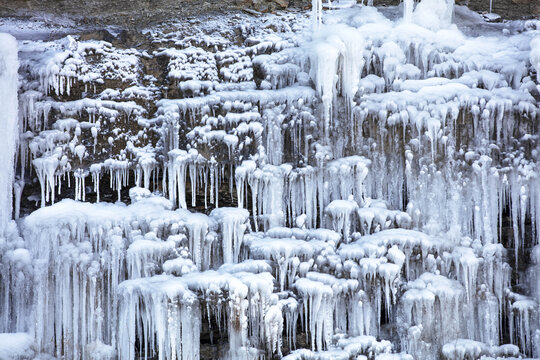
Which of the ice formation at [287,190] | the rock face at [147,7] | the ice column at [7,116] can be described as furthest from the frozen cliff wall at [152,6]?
the ice column at [7,116]

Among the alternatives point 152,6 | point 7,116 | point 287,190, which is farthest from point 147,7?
point 287,190

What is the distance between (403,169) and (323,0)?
2.42 meters

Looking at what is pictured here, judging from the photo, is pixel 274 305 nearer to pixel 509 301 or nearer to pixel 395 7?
pixel 509 301

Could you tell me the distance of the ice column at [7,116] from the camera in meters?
7.74

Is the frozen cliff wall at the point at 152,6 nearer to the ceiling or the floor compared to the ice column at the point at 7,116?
nearer to the ceiling

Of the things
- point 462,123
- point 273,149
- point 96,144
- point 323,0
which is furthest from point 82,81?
point 462,123

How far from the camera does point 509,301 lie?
825cm

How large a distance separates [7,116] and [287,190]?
3244 millimetres

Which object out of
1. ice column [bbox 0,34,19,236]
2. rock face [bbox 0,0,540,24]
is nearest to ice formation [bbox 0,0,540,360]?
ice column [bbox 0,34,19,236]

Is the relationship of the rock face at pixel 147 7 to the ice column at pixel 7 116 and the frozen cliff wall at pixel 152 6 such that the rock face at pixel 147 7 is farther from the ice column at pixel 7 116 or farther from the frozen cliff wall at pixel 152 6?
the ice column at pixel 7 116

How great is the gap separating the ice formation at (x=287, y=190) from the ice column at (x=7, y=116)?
0.07 feet

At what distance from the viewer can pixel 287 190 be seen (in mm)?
8312

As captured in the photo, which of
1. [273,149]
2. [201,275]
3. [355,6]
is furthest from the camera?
[355,6]

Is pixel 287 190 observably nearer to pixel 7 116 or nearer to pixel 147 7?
pixel 147 7
